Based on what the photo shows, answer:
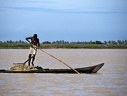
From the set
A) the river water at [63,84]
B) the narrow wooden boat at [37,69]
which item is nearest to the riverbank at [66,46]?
the narrow wooden boat at [37,69]

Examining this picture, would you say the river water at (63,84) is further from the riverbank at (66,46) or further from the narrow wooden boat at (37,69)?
the riverbank at (66,46)

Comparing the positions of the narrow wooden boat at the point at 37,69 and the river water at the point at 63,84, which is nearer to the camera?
the river water at the point at 63,84

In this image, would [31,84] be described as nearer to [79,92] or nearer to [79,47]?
[79,92]

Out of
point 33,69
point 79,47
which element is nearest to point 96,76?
point 33,69

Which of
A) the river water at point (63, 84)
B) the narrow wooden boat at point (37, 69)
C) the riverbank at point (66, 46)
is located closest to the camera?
the river water at point (63, 84)

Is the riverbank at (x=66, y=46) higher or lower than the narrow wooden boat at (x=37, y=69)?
higher

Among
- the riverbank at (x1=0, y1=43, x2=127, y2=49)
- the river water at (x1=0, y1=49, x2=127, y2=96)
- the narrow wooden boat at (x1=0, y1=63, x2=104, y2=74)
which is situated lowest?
the river water at (x1=0, y1=49, x2=127, y2=96)

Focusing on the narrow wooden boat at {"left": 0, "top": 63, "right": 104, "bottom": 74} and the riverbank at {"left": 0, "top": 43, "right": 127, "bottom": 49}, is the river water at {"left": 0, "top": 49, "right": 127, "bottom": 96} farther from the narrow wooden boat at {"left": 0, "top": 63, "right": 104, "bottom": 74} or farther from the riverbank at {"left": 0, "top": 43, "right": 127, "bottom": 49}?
the riverbank at {"left": 0, "top": 43, "right": 127, "bottom": 49}

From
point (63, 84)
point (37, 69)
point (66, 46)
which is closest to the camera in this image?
point (63, 84)

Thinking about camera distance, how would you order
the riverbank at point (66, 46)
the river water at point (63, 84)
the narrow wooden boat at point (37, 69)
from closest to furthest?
the river water at point (63, 84) < the narrow wooden boat at point (37, 69) < the riverbank at point (66, 46)

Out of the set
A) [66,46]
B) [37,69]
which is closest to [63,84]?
[37,69]

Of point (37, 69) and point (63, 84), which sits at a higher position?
point (37, 69)

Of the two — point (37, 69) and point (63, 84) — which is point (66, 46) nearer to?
point (37, 69)

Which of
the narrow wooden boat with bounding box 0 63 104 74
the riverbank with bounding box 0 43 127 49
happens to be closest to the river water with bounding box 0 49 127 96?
the narrow wooden boat with bounding box 0 63 104 74
